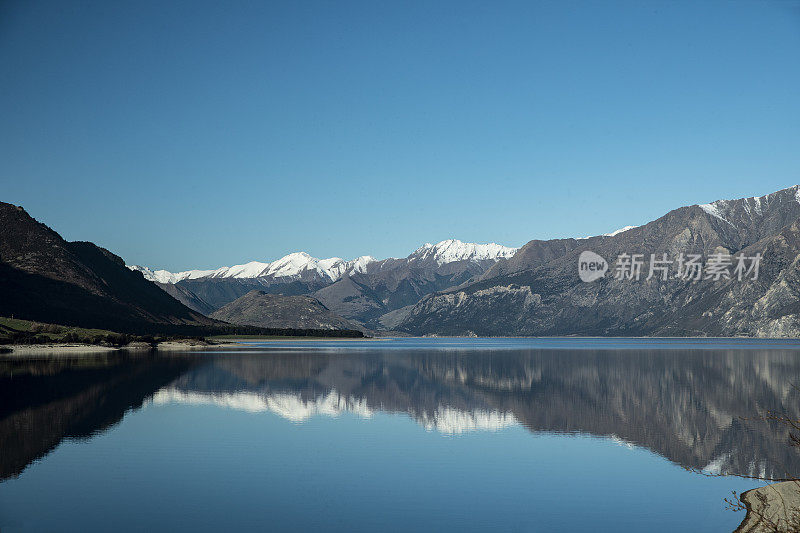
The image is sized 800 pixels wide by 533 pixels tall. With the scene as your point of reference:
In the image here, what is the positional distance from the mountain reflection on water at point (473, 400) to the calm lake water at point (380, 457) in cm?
31

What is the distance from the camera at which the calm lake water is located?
3238 centimetres

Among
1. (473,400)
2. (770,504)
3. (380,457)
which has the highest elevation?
(770,504)

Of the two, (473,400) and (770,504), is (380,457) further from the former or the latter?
(473,400)

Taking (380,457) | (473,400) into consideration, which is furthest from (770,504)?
(473,400)

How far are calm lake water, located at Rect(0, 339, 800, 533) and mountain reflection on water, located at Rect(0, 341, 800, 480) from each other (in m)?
0.31

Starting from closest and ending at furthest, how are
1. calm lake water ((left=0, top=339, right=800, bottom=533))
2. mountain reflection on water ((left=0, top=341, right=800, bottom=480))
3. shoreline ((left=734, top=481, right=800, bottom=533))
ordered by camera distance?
shoreline ((left=734, top=481, right=800, bottom=533)), calm lake water ((left=0, top=339, right=800, bottom=533)), mountain reflection on water ((left=0, top=341, right=800, bottom=480))

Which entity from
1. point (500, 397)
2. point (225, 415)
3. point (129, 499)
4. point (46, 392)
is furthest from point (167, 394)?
point (129, 499)

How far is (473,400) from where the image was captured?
82000 mm

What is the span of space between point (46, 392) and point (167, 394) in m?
12.8

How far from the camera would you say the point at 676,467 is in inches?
1726

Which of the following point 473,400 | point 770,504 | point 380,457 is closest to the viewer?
point 770,504

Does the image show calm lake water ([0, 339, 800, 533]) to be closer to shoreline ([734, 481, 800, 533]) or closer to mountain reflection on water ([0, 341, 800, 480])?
mountain reflection on water ([0, 341, 800, 480])

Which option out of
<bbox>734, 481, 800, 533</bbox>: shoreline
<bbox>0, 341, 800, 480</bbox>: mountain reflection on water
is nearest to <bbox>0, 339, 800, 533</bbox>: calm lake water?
<bbox>0, 341, 800, 480</bbox>: mountain reflection on water

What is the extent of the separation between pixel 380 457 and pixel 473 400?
119ft
